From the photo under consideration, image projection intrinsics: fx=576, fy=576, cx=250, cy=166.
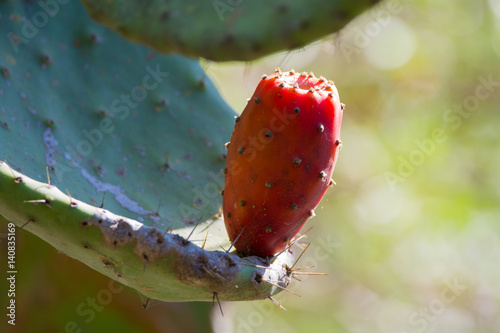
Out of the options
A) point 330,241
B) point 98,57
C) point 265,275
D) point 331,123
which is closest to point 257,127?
point 331,123

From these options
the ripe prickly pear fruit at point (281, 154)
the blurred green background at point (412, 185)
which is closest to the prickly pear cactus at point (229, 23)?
the ripe prickly pear fruit at point (281, 154)

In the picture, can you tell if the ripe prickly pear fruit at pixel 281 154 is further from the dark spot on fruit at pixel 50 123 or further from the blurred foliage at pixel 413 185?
the blurred foliage at pixel 413 185

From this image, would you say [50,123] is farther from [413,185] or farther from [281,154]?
[413,185]

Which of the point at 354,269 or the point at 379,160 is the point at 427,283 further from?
the point at 379,160

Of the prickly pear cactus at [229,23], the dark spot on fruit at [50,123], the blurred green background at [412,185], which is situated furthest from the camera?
the blurred green background at [412,185]

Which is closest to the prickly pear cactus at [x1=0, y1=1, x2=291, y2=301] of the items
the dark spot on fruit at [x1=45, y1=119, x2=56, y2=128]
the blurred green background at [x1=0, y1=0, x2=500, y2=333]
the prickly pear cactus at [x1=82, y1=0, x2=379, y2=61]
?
the dark spot on fruit at [x1=45, y1=119, x2=56, y2=128]

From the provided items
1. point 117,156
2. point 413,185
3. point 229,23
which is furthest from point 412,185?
point 229,23

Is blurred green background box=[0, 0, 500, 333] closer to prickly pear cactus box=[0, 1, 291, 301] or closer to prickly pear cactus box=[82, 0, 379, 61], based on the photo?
prickly pear cactus box=[0, 1, 291, 301]
